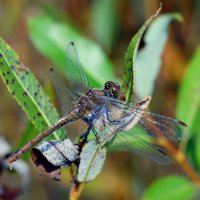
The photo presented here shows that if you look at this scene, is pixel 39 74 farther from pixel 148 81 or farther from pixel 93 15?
pixel 148 81

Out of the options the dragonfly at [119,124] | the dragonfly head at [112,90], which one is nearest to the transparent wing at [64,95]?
the dragonfly at [119,124]

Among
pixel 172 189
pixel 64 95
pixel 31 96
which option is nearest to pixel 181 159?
pixel 172 189

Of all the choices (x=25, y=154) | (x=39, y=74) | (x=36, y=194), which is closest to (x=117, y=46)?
(x=39, y=74)

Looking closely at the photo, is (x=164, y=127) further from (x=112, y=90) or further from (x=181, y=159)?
(x=181, y=159)

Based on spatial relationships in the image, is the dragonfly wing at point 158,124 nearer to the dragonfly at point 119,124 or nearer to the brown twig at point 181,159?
the dragonfly at point 119,124

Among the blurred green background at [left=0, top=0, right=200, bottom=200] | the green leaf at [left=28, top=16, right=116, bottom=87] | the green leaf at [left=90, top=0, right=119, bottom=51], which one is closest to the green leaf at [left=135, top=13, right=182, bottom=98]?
the green leaf at [left=28, top=16, right=116, bottom=87]

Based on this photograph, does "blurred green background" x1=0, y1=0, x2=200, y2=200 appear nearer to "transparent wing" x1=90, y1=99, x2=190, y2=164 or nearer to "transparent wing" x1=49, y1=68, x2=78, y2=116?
"transparent wing" x1=49, y1=68, x2=78, y2=116

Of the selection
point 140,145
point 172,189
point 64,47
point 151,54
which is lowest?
point 172,189
